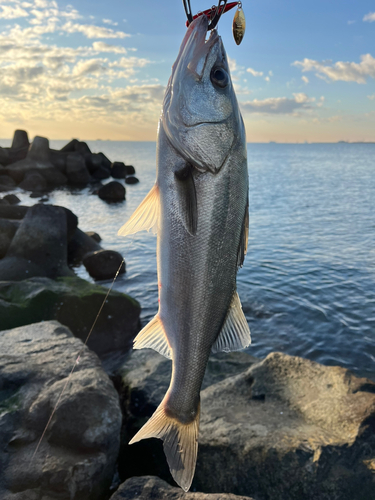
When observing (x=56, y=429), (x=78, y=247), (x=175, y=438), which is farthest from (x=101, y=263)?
(x=175, y=438)

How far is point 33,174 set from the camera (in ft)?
147

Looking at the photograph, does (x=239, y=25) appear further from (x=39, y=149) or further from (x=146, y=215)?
(x=39, y=149)

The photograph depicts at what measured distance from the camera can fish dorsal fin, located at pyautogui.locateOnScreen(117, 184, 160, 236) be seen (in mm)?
2961

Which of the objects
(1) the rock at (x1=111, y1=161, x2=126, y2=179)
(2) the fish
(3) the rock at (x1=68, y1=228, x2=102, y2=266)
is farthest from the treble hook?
(1) the rock at (x1=111, y1=161, x2=126, y2=179)

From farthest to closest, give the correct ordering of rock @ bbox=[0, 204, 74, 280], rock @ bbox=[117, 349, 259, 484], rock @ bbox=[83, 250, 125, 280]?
rock @ bbox=[83, 250, 125, 280]
rock @ bbox=[0, 204, 74, 280]
rock @ bbox=[117, 349, 259, 484]

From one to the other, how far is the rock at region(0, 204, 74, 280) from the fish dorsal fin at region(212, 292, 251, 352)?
10.2m

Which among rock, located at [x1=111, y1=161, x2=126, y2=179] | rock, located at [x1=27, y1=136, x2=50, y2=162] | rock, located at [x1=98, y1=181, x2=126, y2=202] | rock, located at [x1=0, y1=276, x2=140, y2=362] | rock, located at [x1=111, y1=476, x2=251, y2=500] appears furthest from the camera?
rock, located at [x1=111, y1=161, x2=126, y2=179]

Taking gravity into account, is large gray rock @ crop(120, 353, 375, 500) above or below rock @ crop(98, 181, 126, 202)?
above

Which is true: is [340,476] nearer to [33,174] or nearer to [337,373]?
[337,373]

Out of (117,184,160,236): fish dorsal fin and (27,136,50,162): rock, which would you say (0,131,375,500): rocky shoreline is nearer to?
(117,184,160,236): fish dorsal fin

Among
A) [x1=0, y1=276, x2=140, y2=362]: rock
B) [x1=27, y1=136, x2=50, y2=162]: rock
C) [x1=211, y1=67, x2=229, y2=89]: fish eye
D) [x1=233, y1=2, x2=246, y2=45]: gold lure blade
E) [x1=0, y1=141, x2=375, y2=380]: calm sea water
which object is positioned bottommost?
[x1=0, y1=141, x2=375, y2=380]: calm sea water

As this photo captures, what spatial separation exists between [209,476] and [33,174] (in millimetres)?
45082

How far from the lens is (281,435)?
5.05 meters

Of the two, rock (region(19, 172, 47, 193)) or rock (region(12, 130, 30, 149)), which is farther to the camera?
rock (region(12, 130, 30, 149))
